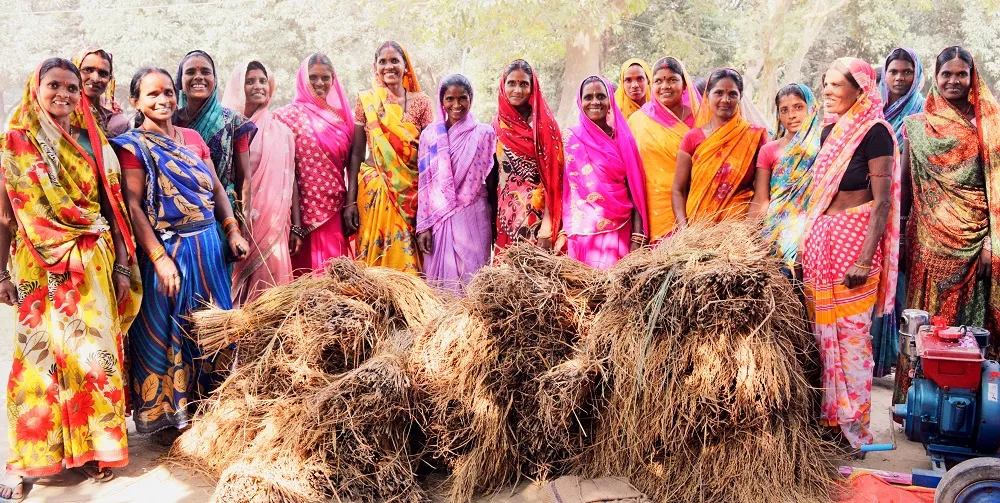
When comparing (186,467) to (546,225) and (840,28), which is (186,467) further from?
(840,28)

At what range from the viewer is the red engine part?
3382 mm

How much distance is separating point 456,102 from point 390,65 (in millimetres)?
547

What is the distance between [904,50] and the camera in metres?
5.27

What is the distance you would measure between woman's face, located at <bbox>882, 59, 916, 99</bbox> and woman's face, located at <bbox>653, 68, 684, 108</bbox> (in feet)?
4.86

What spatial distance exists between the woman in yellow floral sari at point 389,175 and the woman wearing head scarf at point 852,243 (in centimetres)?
243

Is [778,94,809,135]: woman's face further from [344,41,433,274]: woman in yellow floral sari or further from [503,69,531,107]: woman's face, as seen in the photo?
[344,41,433,274]: woman in yellow floral sari

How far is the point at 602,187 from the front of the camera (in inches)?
183

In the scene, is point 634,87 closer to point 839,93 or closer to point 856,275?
point 839,93

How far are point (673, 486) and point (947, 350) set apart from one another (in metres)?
1.29

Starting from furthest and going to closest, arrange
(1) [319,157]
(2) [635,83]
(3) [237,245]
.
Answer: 1. (2) [635,83]
2. (1) [319,157]
3. (3) [237,245]

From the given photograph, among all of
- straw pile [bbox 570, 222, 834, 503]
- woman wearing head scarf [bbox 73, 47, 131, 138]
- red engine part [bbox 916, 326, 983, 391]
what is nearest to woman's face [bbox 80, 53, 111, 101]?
woman wearing head scarf [bbox 73, 47, 131, 138]

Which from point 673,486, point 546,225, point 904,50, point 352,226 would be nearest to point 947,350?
point 673,486

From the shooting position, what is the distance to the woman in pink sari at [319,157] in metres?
5.14

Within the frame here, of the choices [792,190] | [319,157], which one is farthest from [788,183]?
[319,157]
